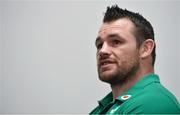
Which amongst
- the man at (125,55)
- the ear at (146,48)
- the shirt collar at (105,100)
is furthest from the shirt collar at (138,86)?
the shirt collar at (105,100)

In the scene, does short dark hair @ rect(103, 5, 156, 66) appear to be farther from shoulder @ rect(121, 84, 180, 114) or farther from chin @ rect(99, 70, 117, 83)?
shoulder @ rect(121, 84, 180, 114)

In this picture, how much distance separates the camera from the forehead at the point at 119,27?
3.98ft

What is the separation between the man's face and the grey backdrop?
57 cm

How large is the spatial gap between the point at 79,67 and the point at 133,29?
25.5 inches

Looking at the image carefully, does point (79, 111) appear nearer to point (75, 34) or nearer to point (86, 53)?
point (86, 53)

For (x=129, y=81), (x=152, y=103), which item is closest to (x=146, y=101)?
(x=152, y=103)

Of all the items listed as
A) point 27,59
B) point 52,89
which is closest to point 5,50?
point 27,59

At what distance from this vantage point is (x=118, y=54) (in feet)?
3.90

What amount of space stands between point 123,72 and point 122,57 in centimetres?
6

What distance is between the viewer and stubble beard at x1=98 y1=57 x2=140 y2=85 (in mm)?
1174

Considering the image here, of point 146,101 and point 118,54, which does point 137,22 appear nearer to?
point 118,54

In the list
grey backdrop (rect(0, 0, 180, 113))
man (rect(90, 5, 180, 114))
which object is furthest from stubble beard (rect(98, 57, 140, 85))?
grey backdrop (rect(0, 0, 180, 113))

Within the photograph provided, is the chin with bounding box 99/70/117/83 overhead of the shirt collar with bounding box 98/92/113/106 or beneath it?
overhead

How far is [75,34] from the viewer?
72.1 inches
